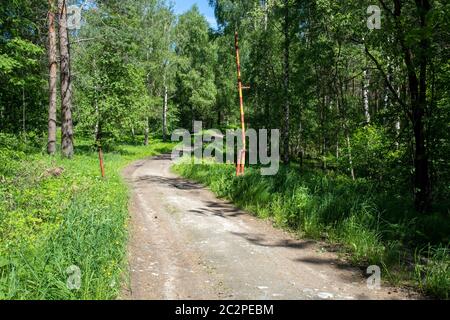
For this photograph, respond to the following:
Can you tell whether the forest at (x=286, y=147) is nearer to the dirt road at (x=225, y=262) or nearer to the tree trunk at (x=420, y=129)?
the tree trunk at (x=420, y=129)

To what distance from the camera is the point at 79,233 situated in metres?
6.09

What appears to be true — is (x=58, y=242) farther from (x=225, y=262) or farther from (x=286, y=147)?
(x=286, y=147)

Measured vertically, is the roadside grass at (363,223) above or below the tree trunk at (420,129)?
below

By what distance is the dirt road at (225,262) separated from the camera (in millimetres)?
5773

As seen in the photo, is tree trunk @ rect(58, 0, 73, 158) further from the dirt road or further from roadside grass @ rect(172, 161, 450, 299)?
roadside grass @ rect(172, 161, 450, 299)

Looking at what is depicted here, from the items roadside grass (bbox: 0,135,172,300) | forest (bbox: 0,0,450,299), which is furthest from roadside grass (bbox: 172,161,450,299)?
roadside grass (bbox: 0,135,172,300)

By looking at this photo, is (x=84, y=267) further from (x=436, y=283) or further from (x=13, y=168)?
(x=13, y=168)

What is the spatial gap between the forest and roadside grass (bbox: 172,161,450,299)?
0.12 ft

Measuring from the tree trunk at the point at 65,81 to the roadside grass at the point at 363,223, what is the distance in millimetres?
10203

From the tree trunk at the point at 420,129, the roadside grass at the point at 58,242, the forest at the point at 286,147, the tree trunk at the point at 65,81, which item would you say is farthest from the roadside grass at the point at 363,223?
the tree trunk at the point at 65,81

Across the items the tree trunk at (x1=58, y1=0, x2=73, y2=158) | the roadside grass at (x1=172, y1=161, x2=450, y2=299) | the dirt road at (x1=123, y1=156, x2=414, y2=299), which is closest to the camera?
the dirt road at (x1=123, y1=156, x2=414, y2=299)

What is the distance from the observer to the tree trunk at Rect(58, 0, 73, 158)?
59.9 feet

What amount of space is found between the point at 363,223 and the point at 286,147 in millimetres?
13944

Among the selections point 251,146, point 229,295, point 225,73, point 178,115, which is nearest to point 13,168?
point 229,295
